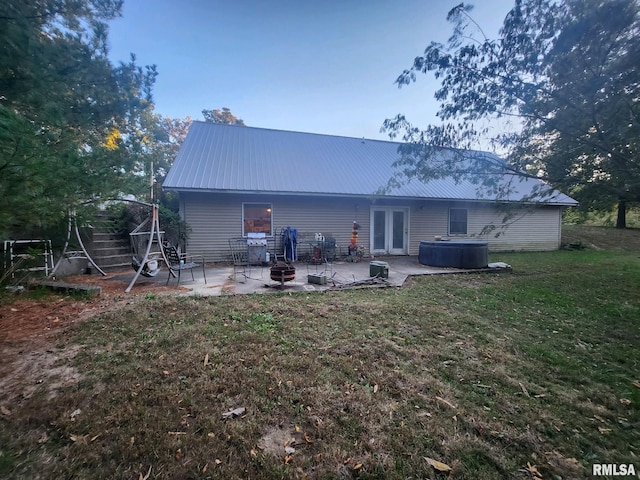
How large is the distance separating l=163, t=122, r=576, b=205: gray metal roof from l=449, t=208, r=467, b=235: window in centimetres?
82

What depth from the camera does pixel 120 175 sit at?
362 cm

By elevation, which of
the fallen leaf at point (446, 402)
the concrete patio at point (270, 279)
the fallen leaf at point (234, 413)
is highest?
the concrete patio at point (270, 279)

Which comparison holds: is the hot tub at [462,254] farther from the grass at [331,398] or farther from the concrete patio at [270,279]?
the grass at [331,398]

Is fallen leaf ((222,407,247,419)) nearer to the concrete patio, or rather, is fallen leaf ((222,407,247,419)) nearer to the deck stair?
the concrete patio

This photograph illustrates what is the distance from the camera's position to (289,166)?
1094 centimetres

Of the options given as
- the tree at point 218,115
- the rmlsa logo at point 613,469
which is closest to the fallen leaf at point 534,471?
the rmlsa logo at point 613,469

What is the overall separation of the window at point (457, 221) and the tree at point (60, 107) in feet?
37.3

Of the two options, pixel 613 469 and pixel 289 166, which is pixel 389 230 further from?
pixel 613 469

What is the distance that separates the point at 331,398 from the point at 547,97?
18.8ft

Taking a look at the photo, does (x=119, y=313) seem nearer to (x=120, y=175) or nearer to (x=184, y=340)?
(x=184, y=340)

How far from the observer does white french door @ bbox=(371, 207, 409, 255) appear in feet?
36.1

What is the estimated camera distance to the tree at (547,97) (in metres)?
4.07

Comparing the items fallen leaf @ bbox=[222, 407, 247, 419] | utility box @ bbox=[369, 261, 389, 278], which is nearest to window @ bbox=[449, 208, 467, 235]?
utility box @ bbox=[369, 261, 389, 278]

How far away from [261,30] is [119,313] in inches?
362
